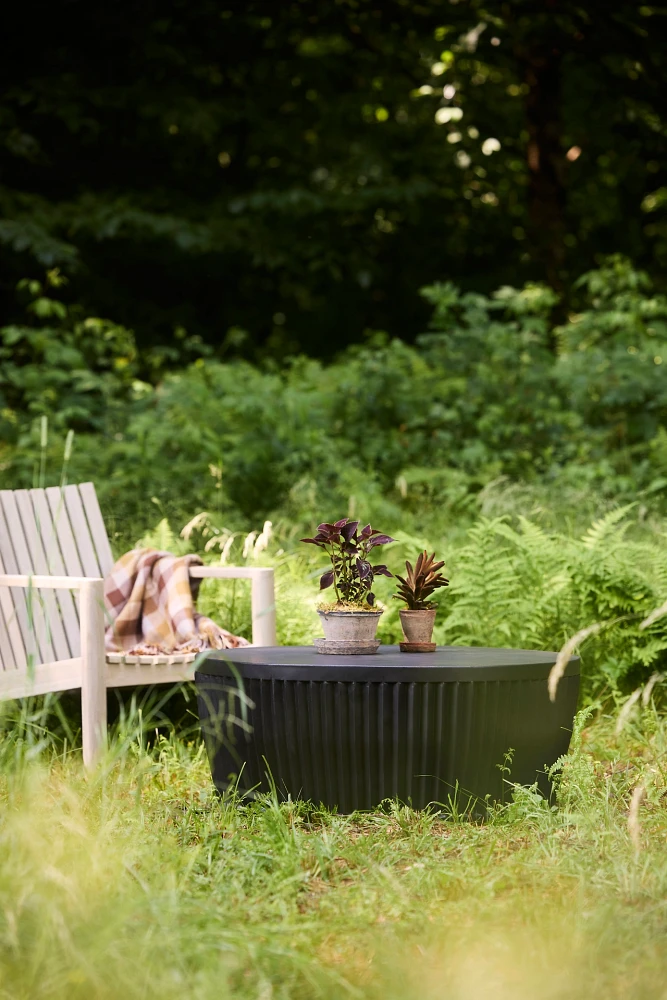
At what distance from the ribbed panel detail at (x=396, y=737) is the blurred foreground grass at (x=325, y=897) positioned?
8 cm

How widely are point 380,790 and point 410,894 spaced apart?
1.94 ft

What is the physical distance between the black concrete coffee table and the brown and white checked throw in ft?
3.23

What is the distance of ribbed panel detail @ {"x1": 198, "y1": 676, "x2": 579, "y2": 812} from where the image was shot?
3.05 m

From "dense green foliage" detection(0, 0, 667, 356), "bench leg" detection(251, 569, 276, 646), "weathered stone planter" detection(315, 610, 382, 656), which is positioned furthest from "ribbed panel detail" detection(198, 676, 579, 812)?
"dense green foliage" detection(0, 0, 667, 356)

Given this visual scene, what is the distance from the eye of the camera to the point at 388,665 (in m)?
3.04

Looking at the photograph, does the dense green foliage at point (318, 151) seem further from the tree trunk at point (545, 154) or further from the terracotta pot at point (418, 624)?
the terracotta pot at point (418, 624)

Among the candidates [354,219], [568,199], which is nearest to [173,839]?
[354,219]

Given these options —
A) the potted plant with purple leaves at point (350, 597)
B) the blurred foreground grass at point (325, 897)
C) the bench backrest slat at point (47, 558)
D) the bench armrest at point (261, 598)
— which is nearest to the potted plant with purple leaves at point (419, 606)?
the potted plant with purple leaves at point (350, 597)

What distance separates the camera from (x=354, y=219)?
10.4 metres

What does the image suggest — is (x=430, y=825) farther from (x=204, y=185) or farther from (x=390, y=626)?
(x=204, y=185)

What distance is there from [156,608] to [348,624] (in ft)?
4.29

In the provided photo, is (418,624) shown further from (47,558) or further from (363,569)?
(47,558)

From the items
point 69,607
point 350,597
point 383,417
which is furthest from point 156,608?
point 383,417

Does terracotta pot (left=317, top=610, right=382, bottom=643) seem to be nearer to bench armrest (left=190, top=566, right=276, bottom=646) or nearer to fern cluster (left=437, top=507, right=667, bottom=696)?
bench armrest (left=190, top=566, right=276, bottom=646)
